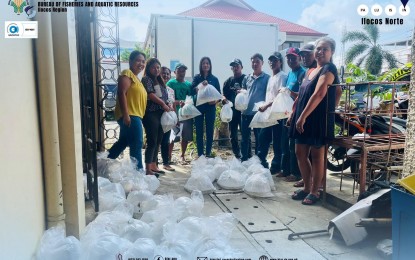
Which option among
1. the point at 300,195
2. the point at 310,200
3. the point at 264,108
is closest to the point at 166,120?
the point at 264,108

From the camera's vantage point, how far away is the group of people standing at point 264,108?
281cm

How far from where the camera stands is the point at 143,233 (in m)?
2.07

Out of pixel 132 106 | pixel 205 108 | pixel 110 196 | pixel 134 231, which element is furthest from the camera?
pixel 205 108

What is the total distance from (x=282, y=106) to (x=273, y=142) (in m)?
0.72

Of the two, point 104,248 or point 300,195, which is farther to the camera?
point 300,195

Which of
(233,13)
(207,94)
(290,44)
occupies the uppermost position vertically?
(233,13)

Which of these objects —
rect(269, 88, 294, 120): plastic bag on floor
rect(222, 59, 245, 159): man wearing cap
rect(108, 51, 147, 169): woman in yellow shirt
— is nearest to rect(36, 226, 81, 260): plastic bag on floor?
rect(108, 51, 147, 169): woman in yellow shirt

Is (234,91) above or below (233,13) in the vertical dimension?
below

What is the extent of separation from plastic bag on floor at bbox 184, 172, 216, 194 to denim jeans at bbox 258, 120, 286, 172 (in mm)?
1083

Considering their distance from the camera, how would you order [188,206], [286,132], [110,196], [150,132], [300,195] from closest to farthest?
[188,206]
[110,196]
[300,195]
[150,132]
[286,132]

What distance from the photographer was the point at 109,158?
346 centimetres

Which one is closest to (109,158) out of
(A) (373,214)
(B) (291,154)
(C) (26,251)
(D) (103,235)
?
(D) (103,235)

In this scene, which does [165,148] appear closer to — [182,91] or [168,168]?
[168,168]

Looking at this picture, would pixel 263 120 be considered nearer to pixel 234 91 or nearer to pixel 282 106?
pixel 282 106
